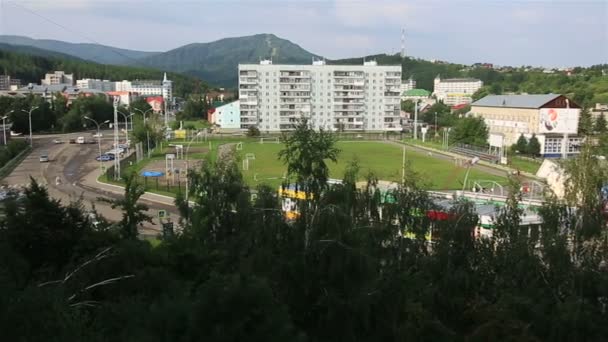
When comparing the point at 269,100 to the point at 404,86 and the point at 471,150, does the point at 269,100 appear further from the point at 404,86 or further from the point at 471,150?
the point at 404,86

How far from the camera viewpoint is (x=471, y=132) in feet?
150

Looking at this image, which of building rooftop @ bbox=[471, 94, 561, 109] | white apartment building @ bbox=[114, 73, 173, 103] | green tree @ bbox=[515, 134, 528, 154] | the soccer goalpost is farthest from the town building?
green tree @ bbox=[515, 134, 528, 154]

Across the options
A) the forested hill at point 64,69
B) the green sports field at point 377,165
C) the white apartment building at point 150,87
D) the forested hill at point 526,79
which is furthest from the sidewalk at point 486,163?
the white apartment building at point 150,87

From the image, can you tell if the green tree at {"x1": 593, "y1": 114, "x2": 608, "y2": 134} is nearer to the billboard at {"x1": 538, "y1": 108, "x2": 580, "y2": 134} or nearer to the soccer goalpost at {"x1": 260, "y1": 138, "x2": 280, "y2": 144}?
the billboard at {"x1": 538, "y1": 108, "x2": 580, "y2": 134}

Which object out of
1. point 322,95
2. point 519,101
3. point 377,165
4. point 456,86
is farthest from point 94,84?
point 377,165

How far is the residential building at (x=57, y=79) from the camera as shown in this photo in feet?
366

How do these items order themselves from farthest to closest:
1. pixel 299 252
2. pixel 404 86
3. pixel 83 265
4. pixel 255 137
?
pixel 404 86, pixel 255 137, pixel 299 252, pixel 83 265

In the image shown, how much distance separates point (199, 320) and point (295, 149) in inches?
203

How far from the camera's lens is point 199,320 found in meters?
4.43

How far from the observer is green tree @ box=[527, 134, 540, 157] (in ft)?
133

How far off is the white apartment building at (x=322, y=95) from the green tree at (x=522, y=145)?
23.5 m

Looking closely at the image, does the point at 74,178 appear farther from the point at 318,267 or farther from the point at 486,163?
the point at 486,163

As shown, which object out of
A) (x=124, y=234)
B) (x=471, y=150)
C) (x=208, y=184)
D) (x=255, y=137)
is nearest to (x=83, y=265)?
(x=124, y=234)

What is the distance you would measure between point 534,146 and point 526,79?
235ft
